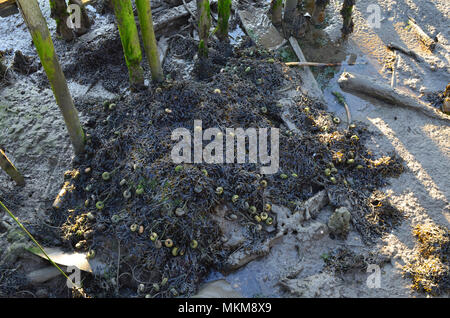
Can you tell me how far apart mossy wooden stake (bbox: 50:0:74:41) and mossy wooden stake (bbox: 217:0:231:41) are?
372cm

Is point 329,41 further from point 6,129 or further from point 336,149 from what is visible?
point 6,129

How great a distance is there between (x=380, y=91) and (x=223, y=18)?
404cm

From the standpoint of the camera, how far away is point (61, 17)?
870 cm

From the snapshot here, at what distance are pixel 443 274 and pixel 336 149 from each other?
271 centimetres

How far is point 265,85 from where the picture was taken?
315 inches

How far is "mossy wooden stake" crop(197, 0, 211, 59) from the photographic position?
7.61 meters

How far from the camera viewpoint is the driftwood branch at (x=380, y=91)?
25.3 feet

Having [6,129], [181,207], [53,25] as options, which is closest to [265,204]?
[181,207]

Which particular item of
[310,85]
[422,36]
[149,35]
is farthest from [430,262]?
[422,36]

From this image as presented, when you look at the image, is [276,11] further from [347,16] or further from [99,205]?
[99,205]

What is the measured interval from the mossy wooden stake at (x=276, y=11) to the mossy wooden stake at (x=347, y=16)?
1644 mm

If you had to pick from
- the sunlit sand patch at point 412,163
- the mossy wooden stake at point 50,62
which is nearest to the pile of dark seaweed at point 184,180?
the sunlit sand patch at point 412,163

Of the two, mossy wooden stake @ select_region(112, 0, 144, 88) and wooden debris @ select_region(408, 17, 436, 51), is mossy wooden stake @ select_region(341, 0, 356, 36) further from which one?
mossy wooden stake @ select_region(112, 0, 144, 88)
